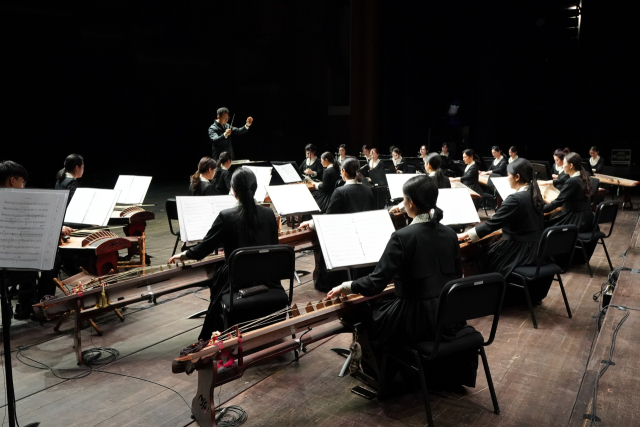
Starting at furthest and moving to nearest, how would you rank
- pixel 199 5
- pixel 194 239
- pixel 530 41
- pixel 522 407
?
pixel 530 41, pixel 199 5, pixel 194 239, pixel 522 407

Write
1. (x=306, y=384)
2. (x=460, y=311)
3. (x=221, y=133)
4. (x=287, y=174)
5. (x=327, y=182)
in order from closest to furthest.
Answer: (x=460, y=311) < (x=306, y=384) < (x=327, y=182) < (x=221, y=133) < (x=287, y=174)

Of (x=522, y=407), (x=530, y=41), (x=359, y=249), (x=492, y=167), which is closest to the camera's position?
(x=522, y=407)

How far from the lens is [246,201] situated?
3.27 meters

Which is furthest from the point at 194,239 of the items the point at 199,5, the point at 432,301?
the point at 199,5

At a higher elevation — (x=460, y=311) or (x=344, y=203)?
(x=344, y=203)

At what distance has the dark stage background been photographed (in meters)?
12.2

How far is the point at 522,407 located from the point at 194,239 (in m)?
2.34

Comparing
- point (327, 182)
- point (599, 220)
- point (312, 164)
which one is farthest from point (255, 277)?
point (312, 164)

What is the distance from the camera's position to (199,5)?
1267 centimetres

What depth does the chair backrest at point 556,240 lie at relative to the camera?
3.76 metres

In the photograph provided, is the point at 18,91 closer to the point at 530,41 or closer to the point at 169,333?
the point at 169,333

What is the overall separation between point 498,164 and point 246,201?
7.20 meters

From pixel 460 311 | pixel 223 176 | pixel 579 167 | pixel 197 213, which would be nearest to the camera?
pixel 460 311

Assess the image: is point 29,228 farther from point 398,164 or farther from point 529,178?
point 398,164
